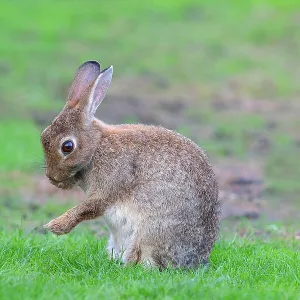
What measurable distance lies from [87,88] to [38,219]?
14.2 feet

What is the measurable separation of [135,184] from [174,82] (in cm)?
1644

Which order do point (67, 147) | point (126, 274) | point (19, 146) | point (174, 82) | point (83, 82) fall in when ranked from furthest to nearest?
point (174, 82), point (19, 146), point (83, 82), point (67, 147), point (126, 274)

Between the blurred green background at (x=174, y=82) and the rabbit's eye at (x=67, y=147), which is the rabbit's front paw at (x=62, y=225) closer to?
the rabbit's eye at (x=67, y=147)

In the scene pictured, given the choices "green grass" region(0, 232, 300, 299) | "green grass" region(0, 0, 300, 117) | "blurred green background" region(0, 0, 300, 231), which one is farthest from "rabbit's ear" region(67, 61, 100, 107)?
"green grass" region(0, 0, 300, 117)

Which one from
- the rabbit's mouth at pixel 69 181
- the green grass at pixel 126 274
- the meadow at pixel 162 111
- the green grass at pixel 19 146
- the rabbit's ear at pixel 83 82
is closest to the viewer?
the green grass at pixel 126 274

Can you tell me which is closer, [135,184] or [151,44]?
[135,184]

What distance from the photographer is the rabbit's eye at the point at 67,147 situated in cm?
852

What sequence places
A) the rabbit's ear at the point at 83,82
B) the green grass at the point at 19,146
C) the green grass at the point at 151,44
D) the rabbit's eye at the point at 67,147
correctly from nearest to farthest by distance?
the rabbit's eye at the point at 67,147 < the rabbit's ear at the point at 83,82 < the green grass at the point at 19,146 < the green grass at the point at 151,44

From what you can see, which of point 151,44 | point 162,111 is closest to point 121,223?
point 162,111

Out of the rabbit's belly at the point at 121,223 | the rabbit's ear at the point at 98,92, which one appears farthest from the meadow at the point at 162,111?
the rabbit's ear at the point at 98,92

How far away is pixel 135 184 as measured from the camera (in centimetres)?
847

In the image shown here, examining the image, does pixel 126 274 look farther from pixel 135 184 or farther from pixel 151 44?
pixel 151 44

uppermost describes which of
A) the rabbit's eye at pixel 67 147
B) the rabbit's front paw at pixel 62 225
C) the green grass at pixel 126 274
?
the rabbit's eye at pixel 67 147

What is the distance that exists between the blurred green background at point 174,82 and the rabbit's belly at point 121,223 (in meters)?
3.66
